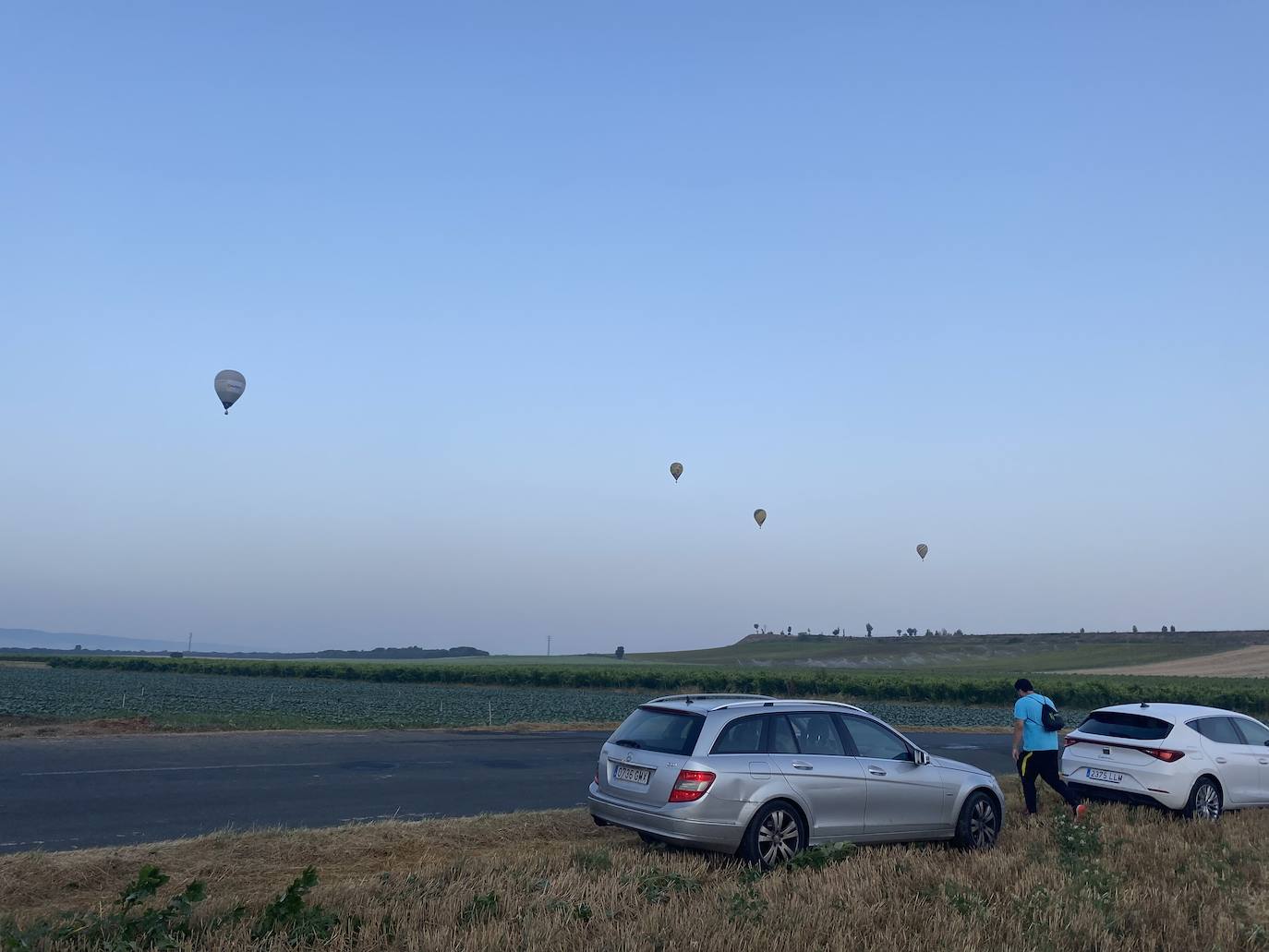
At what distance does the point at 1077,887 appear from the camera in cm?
827

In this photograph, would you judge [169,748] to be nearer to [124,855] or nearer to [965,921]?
[124,855]

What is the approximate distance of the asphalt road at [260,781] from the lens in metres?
12.4

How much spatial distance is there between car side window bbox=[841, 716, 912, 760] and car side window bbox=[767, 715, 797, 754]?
829 millimetres

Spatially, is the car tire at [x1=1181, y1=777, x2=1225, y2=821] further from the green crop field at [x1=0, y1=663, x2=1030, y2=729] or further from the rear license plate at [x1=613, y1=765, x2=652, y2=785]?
the green crop field at [x1=0, y1=663, x2=1030, y2=729]

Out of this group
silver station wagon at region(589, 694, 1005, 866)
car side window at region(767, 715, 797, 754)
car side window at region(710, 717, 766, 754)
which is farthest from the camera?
car side window at region(767, 715, 797, 754)

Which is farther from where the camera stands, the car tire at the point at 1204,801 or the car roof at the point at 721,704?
the car tire at the point at 1204,801

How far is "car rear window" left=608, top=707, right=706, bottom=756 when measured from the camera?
996 centimetres

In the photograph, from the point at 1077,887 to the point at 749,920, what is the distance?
2.97m

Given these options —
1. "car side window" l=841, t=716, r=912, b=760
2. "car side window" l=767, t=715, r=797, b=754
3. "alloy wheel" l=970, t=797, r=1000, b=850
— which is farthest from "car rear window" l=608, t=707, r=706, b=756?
"alloy wheel" l=970, t=797, r=1000, b=850

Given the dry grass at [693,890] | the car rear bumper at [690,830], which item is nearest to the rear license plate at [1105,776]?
the dry grass at [693,890]

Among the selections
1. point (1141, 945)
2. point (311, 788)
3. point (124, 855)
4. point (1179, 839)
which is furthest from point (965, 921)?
point (311, 788)

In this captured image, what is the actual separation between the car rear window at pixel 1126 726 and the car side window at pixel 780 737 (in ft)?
20.1

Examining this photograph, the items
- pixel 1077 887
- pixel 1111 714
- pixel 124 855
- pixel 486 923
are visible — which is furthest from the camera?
pixel 1111 714

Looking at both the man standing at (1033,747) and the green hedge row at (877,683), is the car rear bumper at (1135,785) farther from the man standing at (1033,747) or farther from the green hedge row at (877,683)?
the green hedge row at (877,683)
